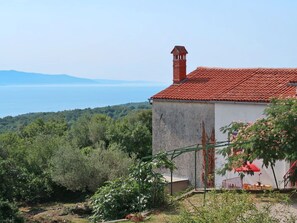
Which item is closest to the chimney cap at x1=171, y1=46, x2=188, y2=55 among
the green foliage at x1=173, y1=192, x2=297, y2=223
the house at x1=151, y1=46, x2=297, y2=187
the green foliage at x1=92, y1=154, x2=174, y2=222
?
the house at x1=151, y1=46, x2=297, y2=187

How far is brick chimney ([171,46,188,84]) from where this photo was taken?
2711 centimetres

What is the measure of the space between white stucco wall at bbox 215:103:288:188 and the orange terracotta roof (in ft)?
0.96

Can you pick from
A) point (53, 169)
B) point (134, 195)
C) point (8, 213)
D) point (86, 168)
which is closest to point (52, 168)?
point (53, 169)

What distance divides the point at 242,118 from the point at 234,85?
256 cm

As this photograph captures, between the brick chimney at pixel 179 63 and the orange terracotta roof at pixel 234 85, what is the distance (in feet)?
1.08

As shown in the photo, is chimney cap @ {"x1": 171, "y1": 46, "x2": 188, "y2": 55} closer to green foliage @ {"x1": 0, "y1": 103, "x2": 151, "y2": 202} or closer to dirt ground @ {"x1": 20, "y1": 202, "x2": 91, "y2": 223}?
green foliage @ {"x1": 0, "y1": 103, "x2": 151, "y2": 202}

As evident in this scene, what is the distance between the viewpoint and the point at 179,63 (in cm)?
2739

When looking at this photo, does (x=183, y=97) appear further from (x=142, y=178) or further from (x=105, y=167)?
(x=142, y=178)

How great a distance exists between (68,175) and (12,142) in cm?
1201

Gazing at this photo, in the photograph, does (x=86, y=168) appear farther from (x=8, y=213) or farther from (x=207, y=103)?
(x=8, y=213)

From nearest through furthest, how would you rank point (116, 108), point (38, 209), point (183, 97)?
1. point (183, 97)
2. point (38, 209)
3. point (116, 108)

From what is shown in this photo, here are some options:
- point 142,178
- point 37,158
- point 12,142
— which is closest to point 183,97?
point 142,178

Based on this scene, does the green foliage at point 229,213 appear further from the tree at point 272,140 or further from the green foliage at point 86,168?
the green foliage at point 86,168

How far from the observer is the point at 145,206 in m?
14.4
